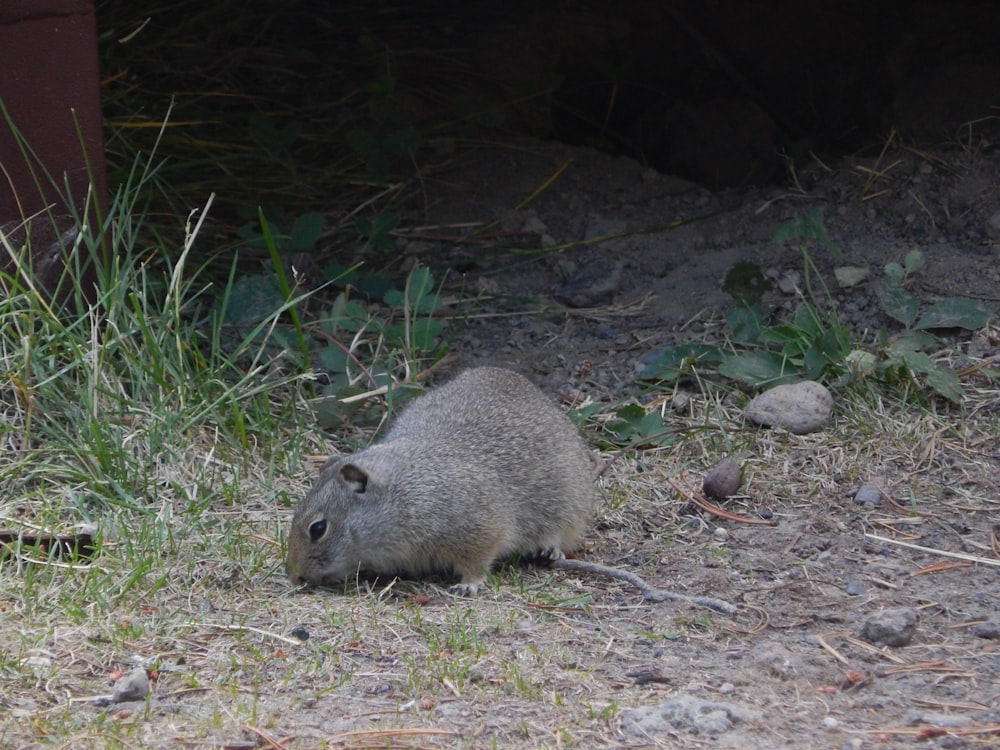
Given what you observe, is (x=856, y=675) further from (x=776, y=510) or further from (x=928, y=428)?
(x=928, y=428)

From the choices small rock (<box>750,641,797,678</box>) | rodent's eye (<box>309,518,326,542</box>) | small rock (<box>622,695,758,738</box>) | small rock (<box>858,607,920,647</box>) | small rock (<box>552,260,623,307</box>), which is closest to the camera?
small rock (<box>622,695,758,738</box>)

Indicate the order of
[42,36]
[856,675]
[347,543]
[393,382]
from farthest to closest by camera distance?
[393,382]
[42,36]
[347,543]
[856,675]

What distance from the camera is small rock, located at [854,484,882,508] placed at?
4.39m

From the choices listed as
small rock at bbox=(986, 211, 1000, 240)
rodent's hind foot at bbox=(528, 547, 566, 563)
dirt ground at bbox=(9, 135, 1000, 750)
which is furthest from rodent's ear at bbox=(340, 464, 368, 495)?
small rock at bbox=(986, 211, 1000, 240)

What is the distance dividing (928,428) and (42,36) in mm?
3805

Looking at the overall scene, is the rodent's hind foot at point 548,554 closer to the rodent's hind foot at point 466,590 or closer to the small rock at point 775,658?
the rodent's hind foot at point 466,590

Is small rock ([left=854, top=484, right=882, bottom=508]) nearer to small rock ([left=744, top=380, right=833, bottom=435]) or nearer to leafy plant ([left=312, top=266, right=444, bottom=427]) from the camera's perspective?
small rock ([left=744, top=380, right=833, bottom=435])

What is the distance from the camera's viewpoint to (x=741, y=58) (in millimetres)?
7977

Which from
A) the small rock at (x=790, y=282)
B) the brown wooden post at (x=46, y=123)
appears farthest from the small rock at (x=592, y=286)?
the brown wooden post at (x=46, y=123)

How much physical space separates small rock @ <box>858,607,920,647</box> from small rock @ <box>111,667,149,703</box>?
1878 mm

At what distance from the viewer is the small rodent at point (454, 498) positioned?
3824 millimetres

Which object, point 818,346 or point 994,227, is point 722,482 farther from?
point 994,227

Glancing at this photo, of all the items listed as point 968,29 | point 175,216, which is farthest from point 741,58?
point 175,216

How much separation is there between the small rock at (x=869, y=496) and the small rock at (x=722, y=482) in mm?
434
